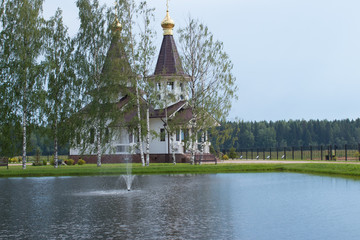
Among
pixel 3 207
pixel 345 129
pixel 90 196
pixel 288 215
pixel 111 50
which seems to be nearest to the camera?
pixel 288 215

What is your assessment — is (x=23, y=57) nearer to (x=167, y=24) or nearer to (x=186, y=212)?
(x=167, y=24)

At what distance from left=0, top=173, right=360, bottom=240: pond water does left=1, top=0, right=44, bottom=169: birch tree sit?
1632 centimetres

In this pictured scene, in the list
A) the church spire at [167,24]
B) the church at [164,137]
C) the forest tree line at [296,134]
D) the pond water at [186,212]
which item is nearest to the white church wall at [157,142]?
the church at [164,137]

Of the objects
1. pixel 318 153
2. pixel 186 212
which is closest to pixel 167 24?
pixel 318 153

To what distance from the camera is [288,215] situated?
13.3m

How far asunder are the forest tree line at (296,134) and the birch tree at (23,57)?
272 ft

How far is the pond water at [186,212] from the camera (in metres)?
11.1

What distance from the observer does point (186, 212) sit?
14047mm

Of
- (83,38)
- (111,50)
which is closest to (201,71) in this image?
(111,50)

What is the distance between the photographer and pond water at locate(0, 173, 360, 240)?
1107 cm

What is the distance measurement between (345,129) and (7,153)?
101 metres

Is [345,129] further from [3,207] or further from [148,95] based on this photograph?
[3,207]

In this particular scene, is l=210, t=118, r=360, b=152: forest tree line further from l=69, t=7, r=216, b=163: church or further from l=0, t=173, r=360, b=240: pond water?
l=0, t=173, r=360, b=240: pond water

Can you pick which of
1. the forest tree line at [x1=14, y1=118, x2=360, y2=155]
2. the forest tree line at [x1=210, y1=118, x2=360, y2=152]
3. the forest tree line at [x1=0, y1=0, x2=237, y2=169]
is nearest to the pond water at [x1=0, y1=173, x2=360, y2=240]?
the forest tree line at [x1=0, y1=0, x2=237, y2=169]
